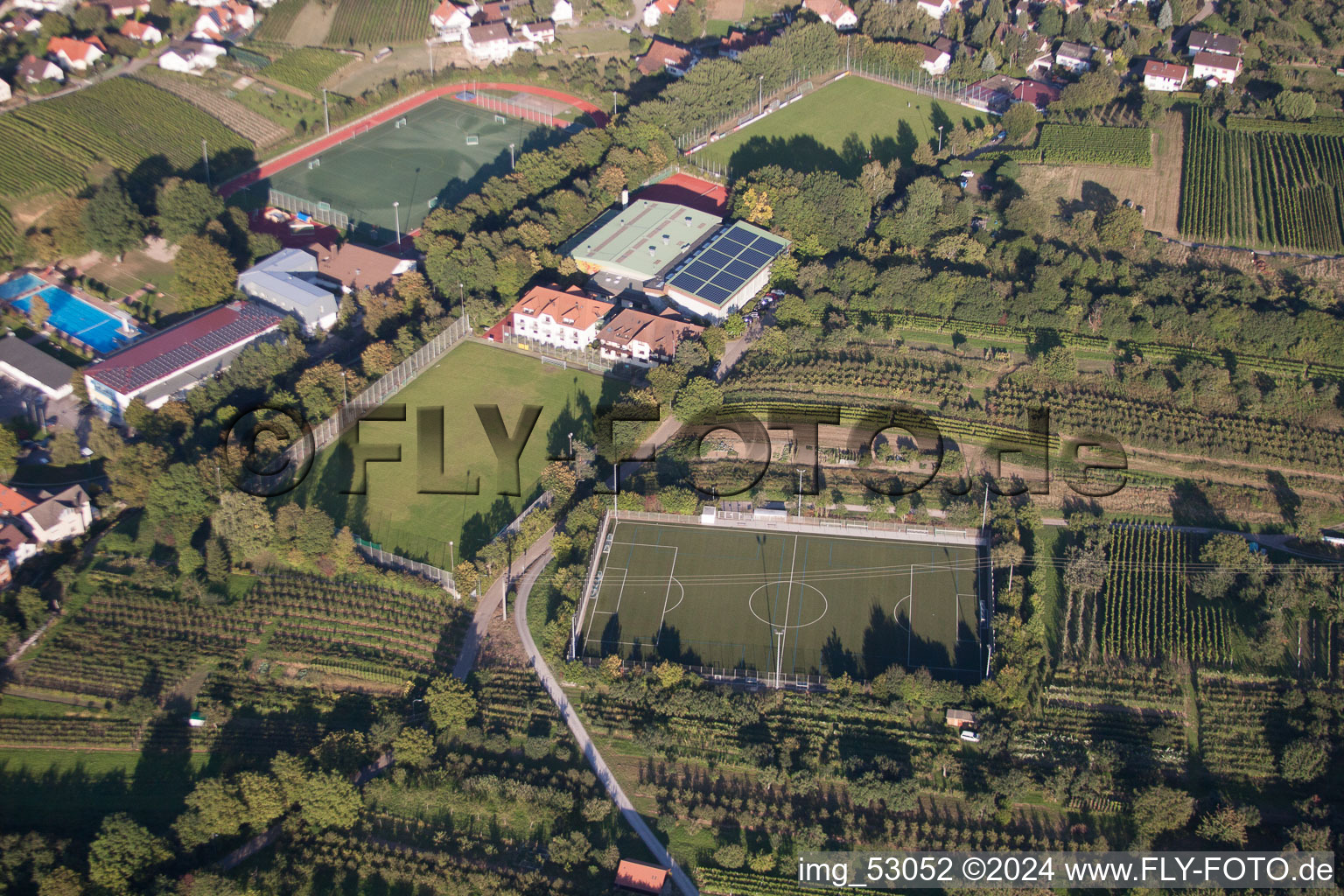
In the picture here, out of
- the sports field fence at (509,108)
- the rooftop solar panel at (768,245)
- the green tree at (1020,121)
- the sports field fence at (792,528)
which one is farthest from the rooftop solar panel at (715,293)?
the green tree at (1020,121)

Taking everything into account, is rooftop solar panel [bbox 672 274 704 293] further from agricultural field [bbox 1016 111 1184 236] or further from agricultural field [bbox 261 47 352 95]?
agricultural field [bbox 261 47 352 95]

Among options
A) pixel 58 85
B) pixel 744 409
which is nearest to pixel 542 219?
pixel 744 409

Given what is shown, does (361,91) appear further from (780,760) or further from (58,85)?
(780,760)

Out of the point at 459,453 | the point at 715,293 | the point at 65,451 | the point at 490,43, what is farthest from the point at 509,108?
the point at 65,451

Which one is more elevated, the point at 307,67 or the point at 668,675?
the point at 307,67

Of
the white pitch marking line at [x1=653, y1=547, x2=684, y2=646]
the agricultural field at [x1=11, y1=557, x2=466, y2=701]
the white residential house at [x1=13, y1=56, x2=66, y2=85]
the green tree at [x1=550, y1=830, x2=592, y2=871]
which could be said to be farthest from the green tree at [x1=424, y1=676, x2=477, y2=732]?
the white residential house at [x1=13, y1=56, x2=66, y2=85]

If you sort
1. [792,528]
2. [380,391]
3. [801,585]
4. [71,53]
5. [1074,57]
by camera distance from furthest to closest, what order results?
[1074,57], [71,53], [380,391], [792,528], [801,585]

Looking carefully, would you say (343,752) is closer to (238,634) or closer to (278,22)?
(238,634)
